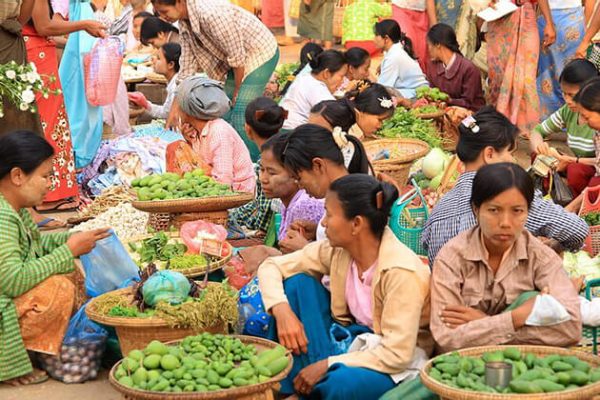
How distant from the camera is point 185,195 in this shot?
6.17m

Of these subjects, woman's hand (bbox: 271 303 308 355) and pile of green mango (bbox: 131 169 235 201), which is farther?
pile of green mango (bbox: 131 169 235 201)

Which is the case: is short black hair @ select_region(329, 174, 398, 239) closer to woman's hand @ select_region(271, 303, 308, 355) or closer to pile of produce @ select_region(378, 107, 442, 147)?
woman's hand @ select_region(271, 303, 308, 355)

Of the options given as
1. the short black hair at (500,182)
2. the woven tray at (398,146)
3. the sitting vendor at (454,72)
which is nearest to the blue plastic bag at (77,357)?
the short black hair at (500,182)

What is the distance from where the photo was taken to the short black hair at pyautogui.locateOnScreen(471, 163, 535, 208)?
3895 mm

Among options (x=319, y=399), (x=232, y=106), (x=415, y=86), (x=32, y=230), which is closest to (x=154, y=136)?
(x=232, y=106)

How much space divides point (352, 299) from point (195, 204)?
6.37ft

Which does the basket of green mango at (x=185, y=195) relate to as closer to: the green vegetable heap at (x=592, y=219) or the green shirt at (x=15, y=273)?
the green shirt at (x=15, y=273)

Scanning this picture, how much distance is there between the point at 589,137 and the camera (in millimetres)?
6770

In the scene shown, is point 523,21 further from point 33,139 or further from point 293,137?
point 33,139

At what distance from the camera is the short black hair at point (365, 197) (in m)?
4.11

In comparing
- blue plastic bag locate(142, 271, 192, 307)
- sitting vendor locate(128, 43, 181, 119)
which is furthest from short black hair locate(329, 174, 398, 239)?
sitting vendor locate(128, 43, 181, 119)

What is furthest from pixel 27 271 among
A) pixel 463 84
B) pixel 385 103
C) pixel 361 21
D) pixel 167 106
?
pixel 361 21

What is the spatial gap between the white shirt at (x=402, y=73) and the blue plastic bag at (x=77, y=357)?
5.42 m

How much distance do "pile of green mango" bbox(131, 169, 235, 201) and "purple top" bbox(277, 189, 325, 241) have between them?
0.85 meters
